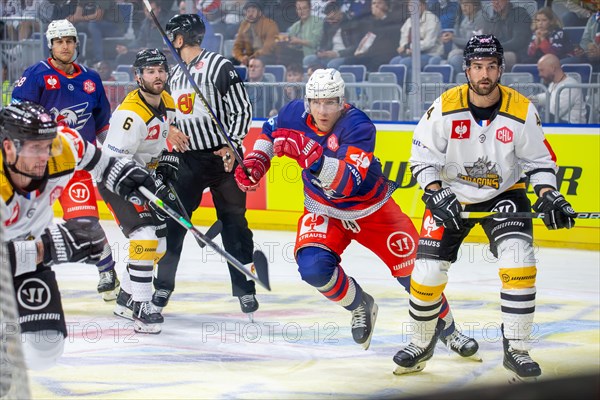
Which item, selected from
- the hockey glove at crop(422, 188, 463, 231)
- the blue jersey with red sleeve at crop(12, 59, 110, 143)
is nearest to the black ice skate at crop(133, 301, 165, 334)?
the blue jersey with red sleeve at crop(12, 59, 110, 143)

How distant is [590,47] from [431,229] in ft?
12.6

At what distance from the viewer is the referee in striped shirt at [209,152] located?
16.1 ft

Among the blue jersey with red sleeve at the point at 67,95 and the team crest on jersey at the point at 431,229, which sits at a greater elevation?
the blue jersey with red sleeve at the point at 67,95

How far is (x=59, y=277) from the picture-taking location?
6.14 metres

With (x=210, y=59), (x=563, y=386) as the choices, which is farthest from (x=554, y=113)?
(x=563, y=386)

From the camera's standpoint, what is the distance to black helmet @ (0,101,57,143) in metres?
2.80


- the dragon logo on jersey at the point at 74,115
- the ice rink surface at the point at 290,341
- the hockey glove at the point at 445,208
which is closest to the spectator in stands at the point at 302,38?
the ice rink surface at the point at 290,341

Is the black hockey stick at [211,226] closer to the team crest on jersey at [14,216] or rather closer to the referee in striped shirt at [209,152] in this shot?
the referee in striped shirt at [209,152]

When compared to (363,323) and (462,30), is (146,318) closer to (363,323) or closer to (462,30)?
(363,323)

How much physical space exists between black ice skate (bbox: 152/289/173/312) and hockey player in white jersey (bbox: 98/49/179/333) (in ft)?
0.18

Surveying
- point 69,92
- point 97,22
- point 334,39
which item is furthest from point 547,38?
point 97,22

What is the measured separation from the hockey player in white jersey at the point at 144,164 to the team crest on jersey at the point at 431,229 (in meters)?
1.43

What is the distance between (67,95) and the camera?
529 centimetres

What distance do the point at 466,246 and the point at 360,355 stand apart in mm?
3106
